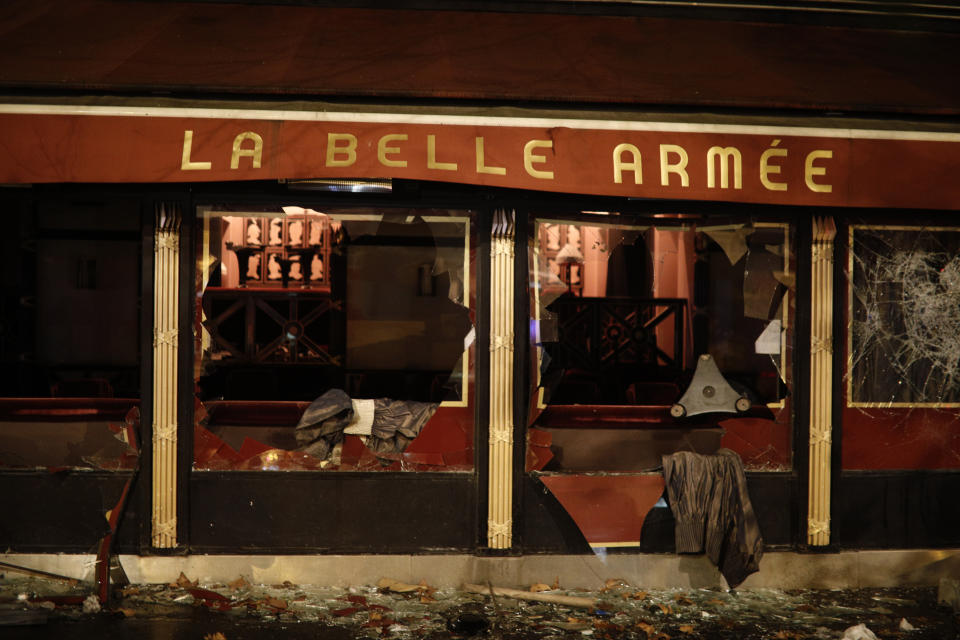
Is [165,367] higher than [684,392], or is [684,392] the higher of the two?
[165,367]

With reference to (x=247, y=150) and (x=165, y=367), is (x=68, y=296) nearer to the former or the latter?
(x=165, y=367)

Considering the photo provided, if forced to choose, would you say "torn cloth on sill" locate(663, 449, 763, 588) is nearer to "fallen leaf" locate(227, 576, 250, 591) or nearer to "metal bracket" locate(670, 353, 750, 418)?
"metal bracket" locate(670, 353, 750, 418)

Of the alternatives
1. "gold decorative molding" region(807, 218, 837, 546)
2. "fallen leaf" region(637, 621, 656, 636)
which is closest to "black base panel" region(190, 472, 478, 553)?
"fallen leaf" region(637, 621, 656, 636)

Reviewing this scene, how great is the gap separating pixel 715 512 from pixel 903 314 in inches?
85.3

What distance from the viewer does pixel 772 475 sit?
650 cm

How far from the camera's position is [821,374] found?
645 centimetres

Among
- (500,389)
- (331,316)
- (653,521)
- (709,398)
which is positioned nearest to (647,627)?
(653,521)

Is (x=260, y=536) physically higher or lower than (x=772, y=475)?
lower

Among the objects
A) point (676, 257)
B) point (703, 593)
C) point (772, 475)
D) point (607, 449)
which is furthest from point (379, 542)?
point (676, 257)

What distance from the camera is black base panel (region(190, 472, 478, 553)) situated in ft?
20.4

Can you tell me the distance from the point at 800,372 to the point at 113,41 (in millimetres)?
5757

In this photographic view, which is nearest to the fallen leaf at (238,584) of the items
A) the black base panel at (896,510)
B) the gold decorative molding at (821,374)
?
the gold decorative molding at (821,374)

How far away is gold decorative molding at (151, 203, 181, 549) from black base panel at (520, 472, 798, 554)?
261cm

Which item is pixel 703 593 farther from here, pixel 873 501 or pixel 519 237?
pixel 519 237
